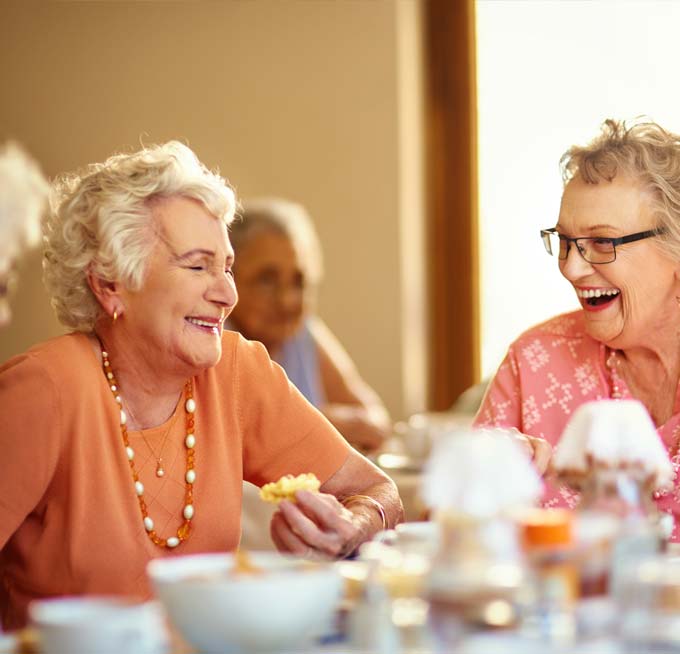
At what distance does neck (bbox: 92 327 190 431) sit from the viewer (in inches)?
81.9

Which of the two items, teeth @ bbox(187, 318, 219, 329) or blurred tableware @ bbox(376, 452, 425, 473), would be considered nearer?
teeth @ bbox(187, 318, 219, 329)

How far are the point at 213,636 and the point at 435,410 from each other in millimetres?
4700

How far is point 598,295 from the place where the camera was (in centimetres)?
235

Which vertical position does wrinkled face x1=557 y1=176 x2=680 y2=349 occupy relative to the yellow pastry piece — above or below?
above

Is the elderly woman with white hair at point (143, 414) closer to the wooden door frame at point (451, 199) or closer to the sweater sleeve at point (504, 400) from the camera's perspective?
the sweater sleeve at point (504, 400)

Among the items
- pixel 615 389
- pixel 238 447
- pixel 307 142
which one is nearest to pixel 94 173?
pixel 238 447

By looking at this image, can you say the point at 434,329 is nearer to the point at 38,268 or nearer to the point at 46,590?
the point at 38,268

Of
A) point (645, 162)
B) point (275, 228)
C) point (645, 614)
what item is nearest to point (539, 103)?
point (275, 228)

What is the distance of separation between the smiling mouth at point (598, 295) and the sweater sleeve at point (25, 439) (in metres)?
1.08

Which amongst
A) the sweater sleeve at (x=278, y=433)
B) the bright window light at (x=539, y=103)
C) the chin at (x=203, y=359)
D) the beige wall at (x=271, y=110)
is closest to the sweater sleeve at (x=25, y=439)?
the chin at (x=203, y=359)

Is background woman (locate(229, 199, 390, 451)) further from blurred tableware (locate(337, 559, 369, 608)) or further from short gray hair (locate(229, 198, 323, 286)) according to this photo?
blurred tableware (locate(337, 559, 369, 608))

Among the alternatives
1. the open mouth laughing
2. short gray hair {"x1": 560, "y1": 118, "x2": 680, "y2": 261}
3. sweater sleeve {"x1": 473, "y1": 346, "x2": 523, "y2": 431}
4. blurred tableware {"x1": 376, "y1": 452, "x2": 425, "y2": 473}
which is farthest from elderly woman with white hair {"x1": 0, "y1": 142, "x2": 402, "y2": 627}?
blurred tableware {"x1": 376, "y1": 452, "x2": 425, "y2": 473}

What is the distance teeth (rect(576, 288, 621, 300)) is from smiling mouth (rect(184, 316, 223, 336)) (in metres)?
0.77

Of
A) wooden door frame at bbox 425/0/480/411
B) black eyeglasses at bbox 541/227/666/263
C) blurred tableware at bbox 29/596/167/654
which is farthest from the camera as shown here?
wooden door frame at bbox 425/0/480/411
